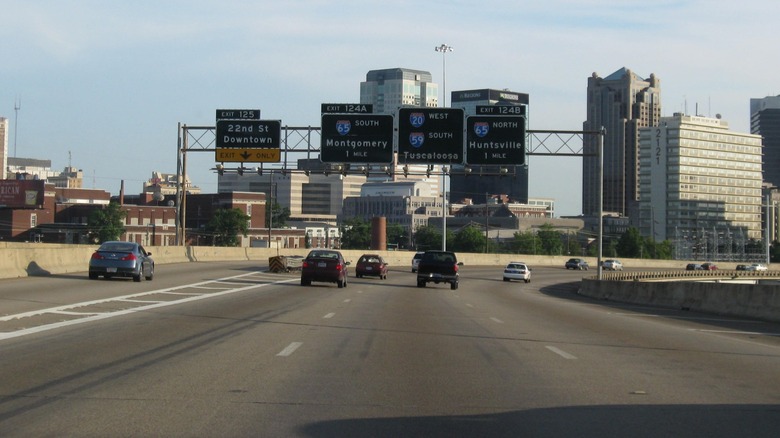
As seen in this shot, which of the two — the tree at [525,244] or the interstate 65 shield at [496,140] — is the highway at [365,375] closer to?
the interstate 65 shield at [496,140]

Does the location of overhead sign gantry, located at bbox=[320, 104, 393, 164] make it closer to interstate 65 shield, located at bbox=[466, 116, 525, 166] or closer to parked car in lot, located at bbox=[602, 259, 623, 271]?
interstate 65 shield, located at bbox=[466, 116, 525, 166]

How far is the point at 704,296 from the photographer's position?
114 ft

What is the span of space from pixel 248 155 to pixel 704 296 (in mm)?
25214

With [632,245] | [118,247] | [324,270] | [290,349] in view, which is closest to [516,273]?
[324,270]

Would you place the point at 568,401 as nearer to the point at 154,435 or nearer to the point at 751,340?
the point at 154,435

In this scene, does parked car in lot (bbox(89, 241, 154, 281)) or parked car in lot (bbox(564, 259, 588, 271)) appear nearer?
parked car in lot (bbox(89, 241, 154, 281))

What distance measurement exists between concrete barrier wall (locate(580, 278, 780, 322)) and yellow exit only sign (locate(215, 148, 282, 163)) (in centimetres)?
1772

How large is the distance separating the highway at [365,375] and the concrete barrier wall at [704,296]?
525 centimetres

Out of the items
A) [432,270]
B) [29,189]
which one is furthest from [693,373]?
[29,189]

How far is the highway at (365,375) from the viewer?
30.3 ft

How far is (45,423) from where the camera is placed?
8.84 m

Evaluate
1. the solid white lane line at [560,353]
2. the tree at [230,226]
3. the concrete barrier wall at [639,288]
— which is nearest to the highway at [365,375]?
the solid white lane line at [560,353]

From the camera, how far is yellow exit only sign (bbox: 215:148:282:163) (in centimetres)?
5050

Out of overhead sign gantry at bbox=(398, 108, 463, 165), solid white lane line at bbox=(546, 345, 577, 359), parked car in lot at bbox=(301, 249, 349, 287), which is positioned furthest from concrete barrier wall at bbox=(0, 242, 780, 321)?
solid white lane line at bbox=(546, 345, 577, 359)
